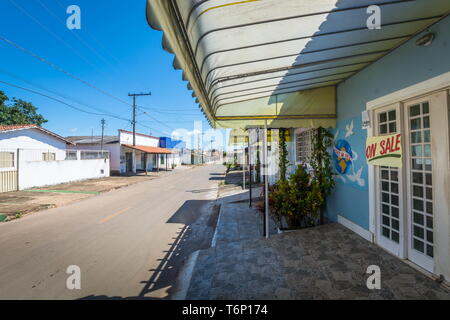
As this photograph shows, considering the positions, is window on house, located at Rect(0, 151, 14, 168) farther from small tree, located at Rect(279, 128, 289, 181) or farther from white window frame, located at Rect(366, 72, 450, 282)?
white window frame, located at Rect(366, 72, 450, 282)

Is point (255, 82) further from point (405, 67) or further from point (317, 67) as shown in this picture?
point (405, 67)

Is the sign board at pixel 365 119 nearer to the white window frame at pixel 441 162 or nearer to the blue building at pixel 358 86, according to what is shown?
the blue building at pixel 358 86

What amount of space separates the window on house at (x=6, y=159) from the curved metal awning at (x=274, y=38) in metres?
13.4

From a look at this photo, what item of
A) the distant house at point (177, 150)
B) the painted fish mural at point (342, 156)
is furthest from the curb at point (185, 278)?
the distant house at point (177, 150)

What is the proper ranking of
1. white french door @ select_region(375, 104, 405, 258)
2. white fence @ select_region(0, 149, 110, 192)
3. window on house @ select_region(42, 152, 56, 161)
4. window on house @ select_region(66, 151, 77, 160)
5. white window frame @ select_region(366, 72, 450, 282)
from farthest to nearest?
window on house @ select_region(66, 151, 77, 160) < window on house @ select_region(42, 152, 56, 161) < white fence @ select_region(0, 149, 110, 192) < white french door @ select_region(375, 104, 405, 258) < white window frame @ select_region(366, 72, 450, 282)

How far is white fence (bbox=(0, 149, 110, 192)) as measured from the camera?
38.7ft

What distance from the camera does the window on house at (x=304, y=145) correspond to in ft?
21.6

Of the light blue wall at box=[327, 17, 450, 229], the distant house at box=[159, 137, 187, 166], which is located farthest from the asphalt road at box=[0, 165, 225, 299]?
the distant house at box=[159, 137, 187, 166]

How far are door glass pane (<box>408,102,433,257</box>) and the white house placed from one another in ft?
53.9

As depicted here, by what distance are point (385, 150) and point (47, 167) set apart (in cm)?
1766

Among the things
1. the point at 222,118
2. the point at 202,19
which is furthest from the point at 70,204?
the point at 202,19

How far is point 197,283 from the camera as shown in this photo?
3199mm

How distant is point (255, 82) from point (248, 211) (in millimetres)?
4731

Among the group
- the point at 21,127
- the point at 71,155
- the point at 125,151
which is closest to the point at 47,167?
the point at 21,127
